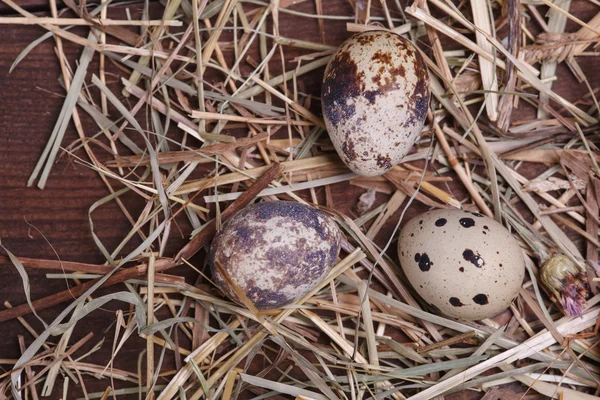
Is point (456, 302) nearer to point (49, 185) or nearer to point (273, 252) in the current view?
point (273, 252)

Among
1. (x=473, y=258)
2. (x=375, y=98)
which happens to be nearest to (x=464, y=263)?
(x=473, y=258)

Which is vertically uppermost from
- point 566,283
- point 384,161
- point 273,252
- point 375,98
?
point 375,98

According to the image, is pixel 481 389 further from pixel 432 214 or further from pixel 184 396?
pixel 184 396

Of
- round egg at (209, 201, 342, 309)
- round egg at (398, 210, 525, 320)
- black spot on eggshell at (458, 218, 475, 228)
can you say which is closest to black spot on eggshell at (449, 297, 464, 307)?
round egg at (398, 210, 525, 320)

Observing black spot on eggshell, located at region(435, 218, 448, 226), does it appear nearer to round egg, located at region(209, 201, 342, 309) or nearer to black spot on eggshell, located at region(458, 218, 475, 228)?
black spot on eggshell, located at region(458, 218, 475, 228)

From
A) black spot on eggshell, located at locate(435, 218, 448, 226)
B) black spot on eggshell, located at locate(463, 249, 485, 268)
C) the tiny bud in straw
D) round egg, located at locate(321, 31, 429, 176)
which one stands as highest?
round egg, located at locate(321, 31, 429, 176)

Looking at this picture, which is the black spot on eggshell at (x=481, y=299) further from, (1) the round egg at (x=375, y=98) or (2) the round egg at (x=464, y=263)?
(1) the round egg at (x=375, y=98)

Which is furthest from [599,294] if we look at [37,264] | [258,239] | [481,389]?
[37,264]
